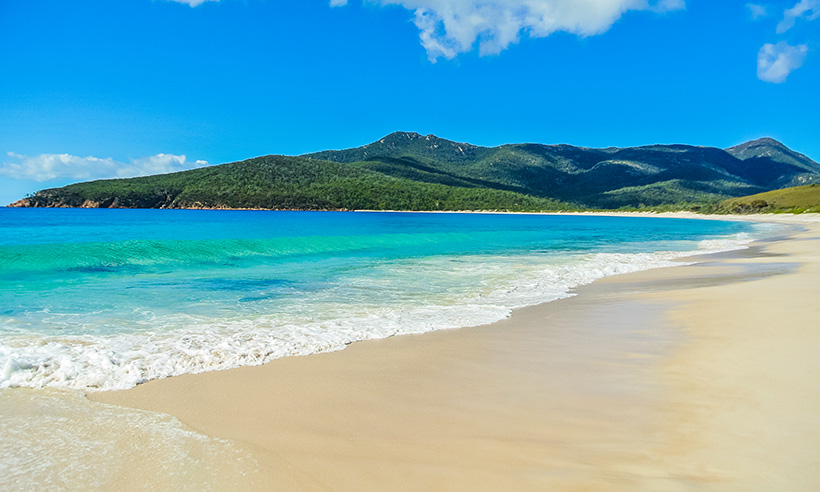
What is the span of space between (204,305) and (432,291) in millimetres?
4948

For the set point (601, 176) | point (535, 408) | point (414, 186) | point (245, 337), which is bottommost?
point (535, 408)

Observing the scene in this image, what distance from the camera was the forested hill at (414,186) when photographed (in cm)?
11719

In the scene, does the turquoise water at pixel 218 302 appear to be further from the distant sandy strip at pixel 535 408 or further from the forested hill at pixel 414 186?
the forested hill at pixel 414 186

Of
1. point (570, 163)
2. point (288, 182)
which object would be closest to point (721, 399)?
point (288, 182)

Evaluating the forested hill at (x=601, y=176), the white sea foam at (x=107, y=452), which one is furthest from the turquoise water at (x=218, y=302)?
the forested hill at (x=601, y=176)

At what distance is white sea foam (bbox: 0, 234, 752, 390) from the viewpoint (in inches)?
193

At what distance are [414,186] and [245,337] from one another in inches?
5210

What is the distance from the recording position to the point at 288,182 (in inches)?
4909

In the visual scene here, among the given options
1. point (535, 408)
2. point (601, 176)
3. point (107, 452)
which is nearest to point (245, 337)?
point (107, 452)

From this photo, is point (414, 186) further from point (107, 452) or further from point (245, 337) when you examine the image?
point (107, 452)

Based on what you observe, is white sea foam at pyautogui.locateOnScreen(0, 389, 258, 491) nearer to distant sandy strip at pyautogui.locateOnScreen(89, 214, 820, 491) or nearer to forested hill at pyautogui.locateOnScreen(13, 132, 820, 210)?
distant sandy strip at pyautogui.locateOnScreen(89, 214, 820, 491)

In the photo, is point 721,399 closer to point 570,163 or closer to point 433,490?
point 433,490

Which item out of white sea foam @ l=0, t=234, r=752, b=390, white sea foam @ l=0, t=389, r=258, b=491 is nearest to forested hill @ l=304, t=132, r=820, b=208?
white sea foam @ l=0, t=234, r=752, b=390

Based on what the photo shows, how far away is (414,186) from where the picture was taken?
137 m
